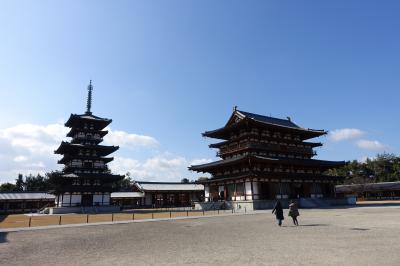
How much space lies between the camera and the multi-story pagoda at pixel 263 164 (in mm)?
45594

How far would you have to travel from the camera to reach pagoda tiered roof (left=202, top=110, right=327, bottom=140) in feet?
161

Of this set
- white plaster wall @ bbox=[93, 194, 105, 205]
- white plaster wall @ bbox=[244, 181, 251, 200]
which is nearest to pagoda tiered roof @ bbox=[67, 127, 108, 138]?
white plaster wall @ bbox=[93, 194, 105, 205]

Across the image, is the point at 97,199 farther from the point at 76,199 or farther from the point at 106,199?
the point at 76,199

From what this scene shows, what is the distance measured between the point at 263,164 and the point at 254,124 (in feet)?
22.1

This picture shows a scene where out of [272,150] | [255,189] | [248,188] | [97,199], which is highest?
[272,150]

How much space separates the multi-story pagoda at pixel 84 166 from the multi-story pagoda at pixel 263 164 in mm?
17775

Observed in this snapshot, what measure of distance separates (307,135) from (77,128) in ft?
147

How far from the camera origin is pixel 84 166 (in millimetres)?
57250

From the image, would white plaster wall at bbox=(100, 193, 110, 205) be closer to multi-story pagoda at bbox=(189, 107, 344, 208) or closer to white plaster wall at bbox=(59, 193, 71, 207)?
white plaster wall at bbox=(59, 193, 71, 207)

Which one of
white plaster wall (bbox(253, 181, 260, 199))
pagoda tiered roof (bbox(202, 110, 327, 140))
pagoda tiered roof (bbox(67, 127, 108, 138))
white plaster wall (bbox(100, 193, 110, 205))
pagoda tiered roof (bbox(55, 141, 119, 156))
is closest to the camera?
white plaster wall (bbox(253, 181, 260, 199))

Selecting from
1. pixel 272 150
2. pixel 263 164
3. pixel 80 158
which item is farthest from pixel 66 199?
pixel 272 150

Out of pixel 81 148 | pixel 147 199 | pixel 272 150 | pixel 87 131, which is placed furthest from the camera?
pixel 147 199

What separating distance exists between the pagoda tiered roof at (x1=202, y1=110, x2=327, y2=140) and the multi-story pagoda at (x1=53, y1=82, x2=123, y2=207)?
20896 mm

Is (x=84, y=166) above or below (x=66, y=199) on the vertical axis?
above
